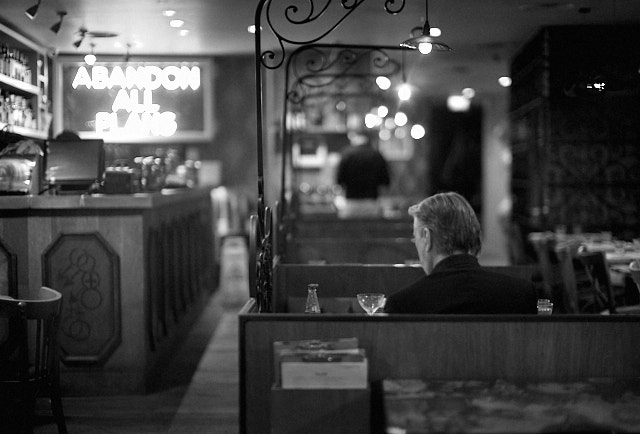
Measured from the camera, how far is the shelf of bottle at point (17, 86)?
6.14m

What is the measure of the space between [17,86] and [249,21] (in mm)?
2538

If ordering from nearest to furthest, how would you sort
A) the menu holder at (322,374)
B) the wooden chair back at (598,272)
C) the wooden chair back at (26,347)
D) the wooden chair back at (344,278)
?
the menu holder at (322,374), the wooden chair back at (26,347), the wooden chair back at (344,278), the wooden chair back at (598,272)

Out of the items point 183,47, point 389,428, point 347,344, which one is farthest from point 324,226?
point 389,428

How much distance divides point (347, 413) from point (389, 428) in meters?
0.48

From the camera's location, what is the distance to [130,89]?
5609 mm

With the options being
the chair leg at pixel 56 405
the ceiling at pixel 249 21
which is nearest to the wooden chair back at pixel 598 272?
the ceiling at pixel 249 21

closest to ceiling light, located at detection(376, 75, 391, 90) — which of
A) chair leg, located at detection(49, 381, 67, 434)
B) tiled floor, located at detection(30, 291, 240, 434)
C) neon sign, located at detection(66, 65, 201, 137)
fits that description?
neon sign, located at detection(66, 65, 201, 137)

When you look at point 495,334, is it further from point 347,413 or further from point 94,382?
point 94,382

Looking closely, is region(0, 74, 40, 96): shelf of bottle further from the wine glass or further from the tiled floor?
the wine glass

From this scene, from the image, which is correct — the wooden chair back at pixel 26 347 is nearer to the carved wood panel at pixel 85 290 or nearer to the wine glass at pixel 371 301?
the carved wood panel at pixel 85 290

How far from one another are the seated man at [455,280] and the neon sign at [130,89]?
2988 mm

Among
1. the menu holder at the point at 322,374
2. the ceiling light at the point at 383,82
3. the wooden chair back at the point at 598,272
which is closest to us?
the menu holder at the point at 322,374

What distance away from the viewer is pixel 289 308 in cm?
474

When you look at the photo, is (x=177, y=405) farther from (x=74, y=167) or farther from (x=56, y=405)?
(x=74, y=167)
